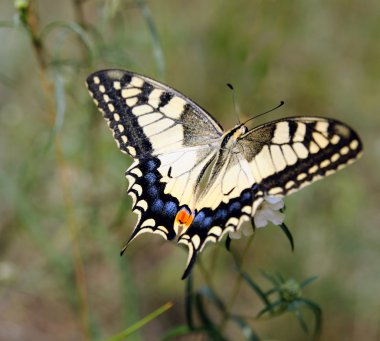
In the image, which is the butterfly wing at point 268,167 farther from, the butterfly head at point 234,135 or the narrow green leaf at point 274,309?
the narrow green leaf at point 274,309

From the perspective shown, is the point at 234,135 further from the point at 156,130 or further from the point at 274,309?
the point at 274,309

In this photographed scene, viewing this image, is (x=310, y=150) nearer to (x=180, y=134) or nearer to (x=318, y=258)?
(x=180, y=134)

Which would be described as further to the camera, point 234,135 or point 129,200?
point 129,200

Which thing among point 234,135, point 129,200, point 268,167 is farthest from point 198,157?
point 129,200

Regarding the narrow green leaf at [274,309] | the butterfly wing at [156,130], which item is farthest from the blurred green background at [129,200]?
the narrow green leaf at [274,309]

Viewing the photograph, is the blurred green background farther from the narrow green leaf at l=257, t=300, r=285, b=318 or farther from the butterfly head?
the narrow green leaf at l=257, t=300, r=285, b=318

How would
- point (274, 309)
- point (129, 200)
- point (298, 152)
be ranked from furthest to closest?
point (129, 200) → point (274, 309) → point (298, 152)
